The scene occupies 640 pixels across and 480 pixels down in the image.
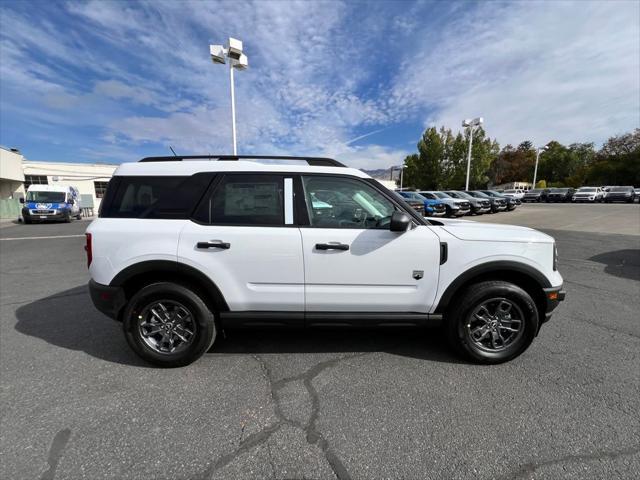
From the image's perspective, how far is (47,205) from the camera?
60.1 feet

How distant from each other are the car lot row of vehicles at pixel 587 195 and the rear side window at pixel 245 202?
40700mm

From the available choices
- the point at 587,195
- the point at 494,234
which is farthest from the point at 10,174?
the point at 587,195

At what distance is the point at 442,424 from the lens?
217 cm

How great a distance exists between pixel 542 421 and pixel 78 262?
916 centimetres

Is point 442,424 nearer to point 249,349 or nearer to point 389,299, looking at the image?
point 389,299

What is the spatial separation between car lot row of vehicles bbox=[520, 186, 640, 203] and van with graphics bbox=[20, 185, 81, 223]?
42.2 m

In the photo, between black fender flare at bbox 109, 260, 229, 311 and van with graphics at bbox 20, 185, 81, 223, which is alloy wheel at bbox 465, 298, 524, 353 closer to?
black fender flare at bbox 109, 260, 229, 311

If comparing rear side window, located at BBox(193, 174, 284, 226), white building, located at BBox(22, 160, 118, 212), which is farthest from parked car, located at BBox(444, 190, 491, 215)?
white building, located at BBox(22, 160, 118, 212)

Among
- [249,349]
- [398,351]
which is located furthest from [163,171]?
[398,351]

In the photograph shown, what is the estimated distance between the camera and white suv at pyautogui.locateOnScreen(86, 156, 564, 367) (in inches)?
107

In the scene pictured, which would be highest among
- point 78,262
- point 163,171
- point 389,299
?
point 163,171

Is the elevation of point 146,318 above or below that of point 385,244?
below

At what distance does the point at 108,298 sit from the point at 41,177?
3980 centimetres

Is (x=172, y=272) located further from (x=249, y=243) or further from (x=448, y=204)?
(x=448, y=204)
